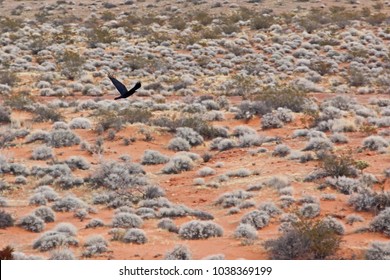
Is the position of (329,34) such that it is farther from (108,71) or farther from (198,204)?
(198,204)

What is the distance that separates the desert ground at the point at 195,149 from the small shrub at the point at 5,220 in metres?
0.06

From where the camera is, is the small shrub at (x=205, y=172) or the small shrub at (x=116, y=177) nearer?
the small shrub at (x=116, y=177)

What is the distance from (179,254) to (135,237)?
160 centimetres

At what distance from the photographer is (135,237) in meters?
12.2

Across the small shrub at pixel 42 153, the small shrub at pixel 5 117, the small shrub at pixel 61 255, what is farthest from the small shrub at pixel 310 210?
the small shrub at pixel 5 117

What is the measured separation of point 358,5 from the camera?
64.7 metres

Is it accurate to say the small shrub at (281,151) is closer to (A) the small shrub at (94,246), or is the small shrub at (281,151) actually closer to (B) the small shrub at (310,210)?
(B) the small shrub at (310,210)

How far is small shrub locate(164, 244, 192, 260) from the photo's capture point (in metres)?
11.0

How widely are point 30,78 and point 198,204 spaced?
71.3ft

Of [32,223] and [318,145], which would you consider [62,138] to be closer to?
[32,223]

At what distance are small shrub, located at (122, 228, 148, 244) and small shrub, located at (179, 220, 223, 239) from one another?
0.90 meters

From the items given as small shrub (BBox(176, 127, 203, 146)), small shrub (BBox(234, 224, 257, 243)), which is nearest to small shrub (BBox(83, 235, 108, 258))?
Result: small shrub (BBox(234, 224, 257, 243))

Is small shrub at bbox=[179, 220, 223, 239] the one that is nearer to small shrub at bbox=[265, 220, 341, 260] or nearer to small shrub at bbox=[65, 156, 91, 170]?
small shrub at bbox=[265, 220, 341, 260]

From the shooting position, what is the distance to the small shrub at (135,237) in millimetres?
12234
